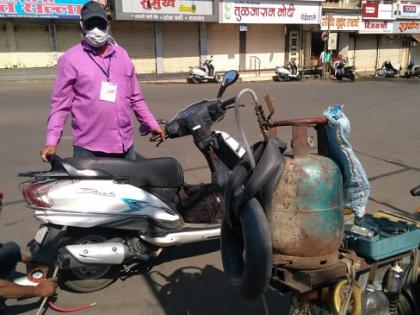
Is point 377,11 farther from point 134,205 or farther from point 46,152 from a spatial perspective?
point 46,152

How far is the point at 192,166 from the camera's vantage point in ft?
21.5

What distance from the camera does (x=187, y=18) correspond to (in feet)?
74.6

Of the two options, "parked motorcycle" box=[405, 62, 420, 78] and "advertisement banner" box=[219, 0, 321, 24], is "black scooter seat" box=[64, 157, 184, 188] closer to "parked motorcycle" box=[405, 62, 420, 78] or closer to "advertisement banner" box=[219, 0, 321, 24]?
"advertisement banner" box=[219, 0, 321, 24]

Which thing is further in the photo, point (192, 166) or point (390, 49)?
point (390, 49)

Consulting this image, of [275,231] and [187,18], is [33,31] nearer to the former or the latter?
[187,18]

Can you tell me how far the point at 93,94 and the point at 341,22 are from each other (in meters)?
28.1

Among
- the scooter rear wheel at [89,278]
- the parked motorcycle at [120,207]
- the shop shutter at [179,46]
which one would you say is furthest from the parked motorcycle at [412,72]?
the scooter rear wheel at [89,278]

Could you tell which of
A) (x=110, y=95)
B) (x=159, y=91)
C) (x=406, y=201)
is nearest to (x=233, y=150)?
(x=110, y=95)

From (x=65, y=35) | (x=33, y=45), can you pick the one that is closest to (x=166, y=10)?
(x=65, y=35)

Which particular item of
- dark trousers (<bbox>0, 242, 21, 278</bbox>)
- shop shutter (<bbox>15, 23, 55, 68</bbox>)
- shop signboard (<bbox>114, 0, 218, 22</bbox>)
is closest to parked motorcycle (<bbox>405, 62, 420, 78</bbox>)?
shop signboard (<bbox>114, 0, 218, 22</bbox>)

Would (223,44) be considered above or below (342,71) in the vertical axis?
above

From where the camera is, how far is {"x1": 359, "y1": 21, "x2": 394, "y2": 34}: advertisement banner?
2968cm

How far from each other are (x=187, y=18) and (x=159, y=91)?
791cm

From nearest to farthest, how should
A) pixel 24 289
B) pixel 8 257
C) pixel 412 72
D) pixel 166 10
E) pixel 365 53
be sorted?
pixel 24 289, pixel 8 257, pixel 166 10, pixel 412 72, pixel 365 53
